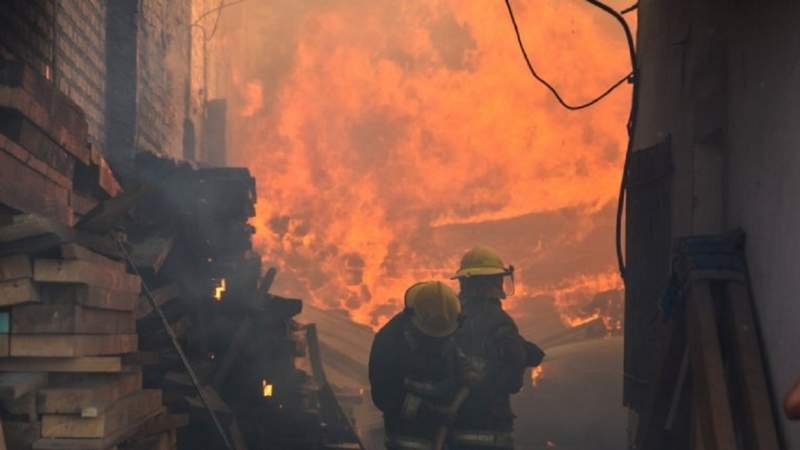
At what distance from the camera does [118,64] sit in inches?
406

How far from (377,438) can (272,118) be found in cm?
1292

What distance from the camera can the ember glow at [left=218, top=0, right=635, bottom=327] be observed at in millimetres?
20578

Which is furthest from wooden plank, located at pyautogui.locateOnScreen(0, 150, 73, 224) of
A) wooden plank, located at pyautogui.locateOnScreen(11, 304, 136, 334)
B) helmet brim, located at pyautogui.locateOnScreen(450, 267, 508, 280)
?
helmet brim, located at pyautogui.locateOnScreen(450, 267, 508, 280)

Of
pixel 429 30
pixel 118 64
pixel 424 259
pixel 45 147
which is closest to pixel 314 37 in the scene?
pixel 429 30

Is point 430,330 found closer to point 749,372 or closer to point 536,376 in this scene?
point 749,372

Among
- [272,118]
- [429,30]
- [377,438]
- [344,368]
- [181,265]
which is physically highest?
[429,30]

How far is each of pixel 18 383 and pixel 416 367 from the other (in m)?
2.73

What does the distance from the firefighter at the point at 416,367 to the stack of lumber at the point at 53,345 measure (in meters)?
2.03

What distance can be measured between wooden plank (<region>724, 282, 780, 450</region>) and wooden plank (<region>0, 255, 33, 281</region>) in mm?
3217

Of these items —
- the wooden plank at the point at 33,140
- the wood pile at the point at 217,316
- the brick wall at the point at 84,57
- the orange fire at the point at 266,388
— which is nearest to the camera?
the wooden plank at the point at 33,140

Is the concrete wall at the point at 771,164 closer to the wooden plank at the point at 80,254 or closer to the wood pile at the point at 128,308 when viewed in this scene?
the wood pile at the point at 128,308

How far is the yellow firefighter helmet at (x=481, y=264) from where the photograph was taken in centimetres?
726

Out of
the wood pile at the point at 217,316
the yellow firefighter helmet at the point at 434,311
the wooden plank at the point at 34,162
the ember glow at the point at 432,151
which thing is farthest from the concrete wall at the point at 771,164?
the ember glow at the point at 432,151

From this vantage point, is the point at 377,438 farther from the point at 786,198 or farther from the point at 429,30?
the point at 429,30
